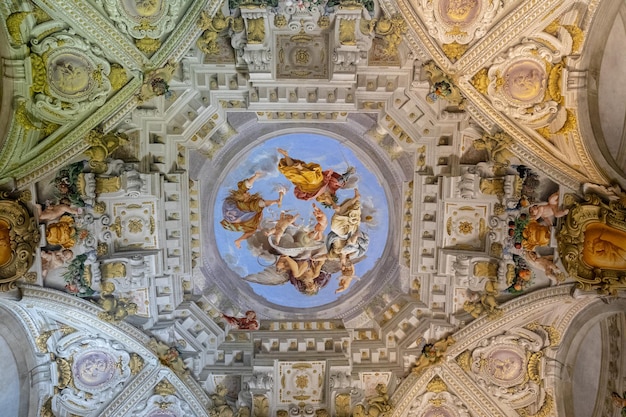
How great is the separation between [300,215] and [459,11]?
5.44 meters

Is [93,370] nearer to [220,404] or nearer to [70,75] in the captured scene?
[220,404]

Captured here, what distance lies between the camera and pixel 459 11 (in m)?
10.1

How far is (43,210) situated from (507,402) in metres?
10.9

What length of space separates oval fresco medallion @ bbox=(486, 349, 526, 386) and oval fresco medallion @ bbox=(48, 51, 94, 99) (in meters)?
10.5

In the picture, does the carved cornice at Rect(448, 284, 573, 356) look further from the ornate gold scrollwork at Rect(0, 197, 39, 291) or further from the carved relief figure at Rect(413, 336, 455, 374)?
the ornate gold scrollwork at Rect(0, 197, 39, 291)

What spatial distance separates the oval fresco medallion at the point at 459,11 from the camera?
10.1 m

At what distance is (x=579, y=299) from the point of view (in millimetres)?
10859

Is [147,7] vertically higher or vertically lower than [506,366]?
higher

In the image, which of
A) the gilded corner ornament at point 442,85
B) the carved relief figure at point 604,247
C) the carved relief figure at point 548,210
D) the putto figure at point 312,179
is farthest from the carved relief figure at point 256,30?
the carved relief figure at point 604,247

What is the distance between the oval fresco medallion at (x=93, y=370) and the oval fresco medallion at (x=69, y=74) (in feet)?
18.7

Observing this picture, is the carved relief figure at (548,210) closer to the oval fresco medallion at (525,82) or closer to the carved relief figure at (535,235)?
Answer: the carved relief figure at (535,235)

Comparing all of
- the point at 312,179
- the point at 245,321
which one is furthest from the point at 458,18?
the point at 245,321

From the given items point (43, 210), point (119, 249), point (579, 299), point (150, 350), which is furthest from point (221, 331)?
point (579, 299)

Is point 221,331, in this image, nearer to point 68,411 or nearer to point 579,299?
point 68,411
